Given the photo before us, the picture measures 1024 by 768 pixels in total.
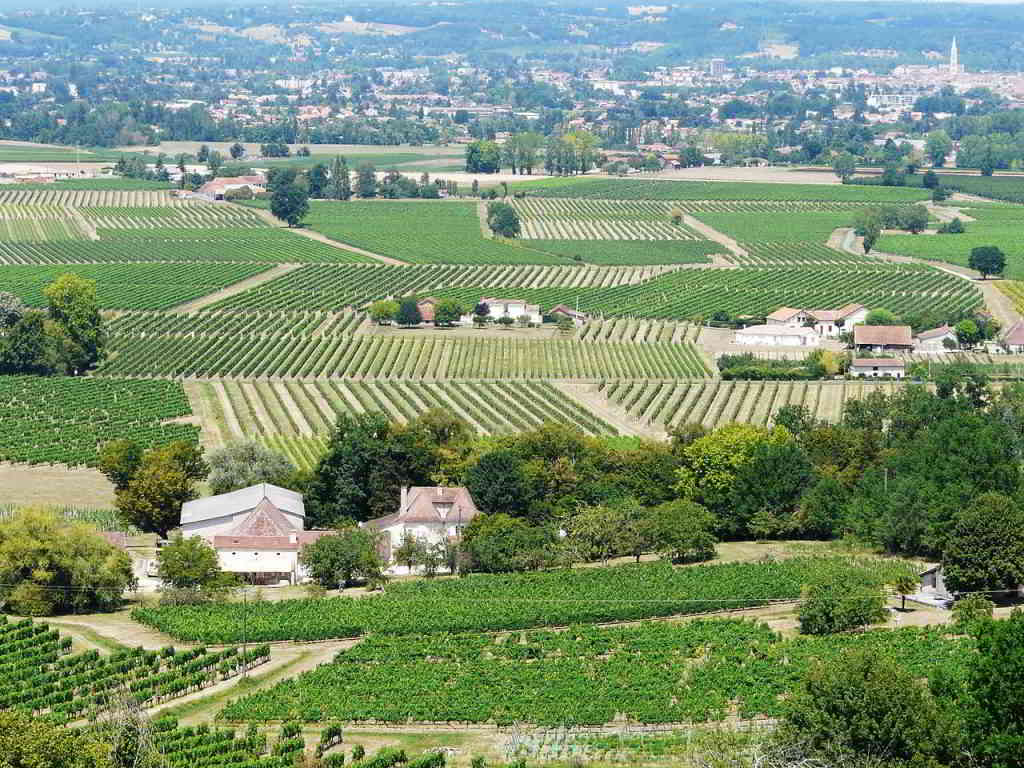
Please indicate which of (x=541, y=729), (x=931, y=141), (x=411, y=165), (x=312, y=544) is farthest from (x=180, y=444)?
(x=931, y=141)

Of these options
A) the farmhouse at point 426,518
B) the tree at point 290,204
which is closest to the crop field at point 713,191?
the tree at point 290,204

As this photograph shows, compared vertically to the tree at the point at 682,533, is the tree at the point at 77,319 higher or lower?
lower

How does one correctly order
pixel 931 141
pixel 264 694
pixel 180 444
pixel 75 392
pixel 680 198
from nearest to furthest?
pixel 264 694 → pixel 180 444 → pixel 75 392 → pixel 680 198 → pixel 931 141

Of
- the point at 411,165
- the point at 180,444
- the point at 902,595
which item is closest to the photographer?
the point at 902,595

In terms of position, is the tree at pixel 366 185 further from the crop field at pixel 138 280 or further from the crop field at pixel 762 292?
the crop field at pixel 762 292

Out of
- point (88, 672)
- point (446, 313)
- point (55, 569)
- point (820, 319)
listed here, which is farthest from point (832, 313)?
point (88, 672)

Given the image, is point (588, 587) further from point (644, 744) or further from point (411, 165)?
point (411, 165)

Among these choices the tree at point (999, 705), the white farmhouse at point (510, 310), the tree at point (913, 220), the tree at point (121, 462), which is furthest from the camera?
the tree at point (913, 220)

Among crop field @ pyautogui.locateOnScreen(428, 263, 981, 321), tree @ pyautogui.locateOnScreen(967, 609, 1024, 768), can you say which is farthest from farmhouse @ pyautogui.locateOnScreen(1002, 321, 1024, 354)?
tree @ pyautogui.locateOnScreen(967, 609, 1024, 768)
